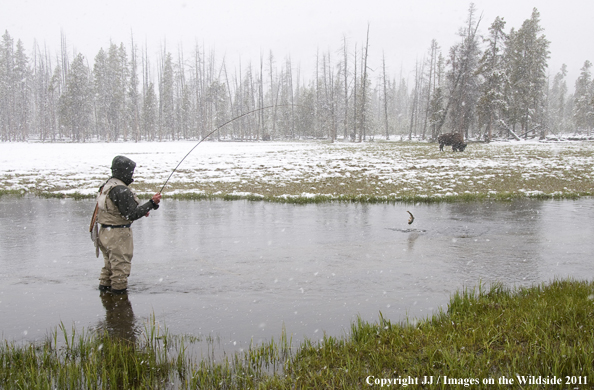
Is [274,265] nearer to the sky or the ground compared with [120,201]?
nearer to the ground

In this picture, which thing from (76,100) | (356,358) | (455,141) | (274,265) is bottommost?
(274,265)

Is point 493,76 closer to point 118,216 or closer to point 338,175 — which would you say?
point 338,175

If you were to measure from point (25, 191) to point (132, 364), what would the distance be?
17.2 meters

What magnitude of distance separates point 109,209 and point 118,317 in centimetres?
154

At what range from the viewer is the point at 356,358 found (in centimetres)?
374

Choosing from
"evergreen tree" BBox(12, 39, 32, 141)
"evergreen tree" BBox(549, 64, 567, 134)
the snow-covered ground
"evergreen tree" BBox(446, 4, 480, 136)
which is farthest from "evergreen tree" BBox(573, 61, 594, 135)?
"evergreen tree" BBox(12, 39, 32, 141)

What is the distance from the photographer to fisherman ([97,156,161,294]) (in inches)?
220

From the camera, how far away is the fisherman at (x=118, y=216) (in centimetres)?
558

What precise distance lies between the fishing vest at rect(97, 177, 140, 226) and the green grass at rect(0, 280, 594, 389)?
5.70 feet

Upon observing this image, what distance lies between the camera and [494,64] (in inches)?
1779

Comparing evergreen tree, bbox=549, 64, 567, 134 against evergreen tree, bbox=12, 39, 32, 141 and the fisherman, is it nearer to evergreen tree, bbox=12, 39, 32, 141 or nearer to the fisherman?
the fisherman

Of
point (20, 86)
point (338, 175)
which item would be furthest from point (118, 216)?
point (20, 86)

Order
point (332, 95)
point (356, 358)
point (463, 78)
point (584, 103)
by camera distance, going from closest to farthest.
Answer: point (356, 358) < point (463, 78) < point (332, 95) < point (584, 103)

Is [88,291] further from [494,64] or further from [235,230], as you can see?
[494,64]
